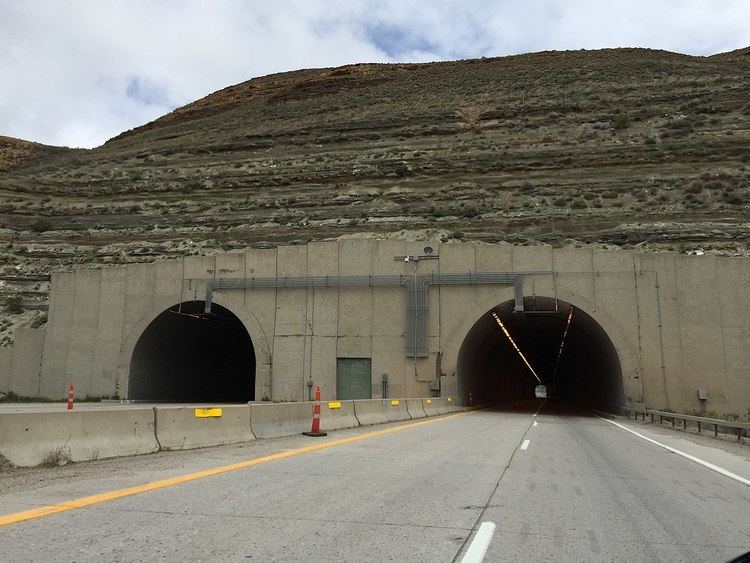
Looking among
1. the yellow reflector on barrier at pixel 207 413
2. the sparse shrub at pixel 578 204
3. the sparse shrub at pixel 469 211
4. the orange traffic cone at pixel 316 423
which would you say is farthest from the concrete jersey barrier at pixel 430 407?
the sparse shrub at pixel 578 204

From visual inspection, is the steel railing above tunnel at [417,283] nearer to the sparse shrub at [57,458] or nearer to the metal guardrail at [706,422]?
the metal guardrail at [706,422]

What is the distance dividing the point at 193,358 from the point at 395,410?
22710 millimetres

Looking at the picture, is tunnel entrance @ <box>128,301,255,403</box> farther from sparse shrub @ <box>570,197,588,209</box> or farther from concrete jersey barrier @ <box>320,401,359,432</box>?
sparse shrub @ <box>570,197,588,209</box>

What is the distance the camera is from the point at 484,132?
190 feet

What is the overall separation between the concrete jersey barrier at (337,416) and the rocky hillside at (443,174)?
25.6 meters

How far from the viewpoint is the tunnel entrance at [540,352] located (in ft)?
105

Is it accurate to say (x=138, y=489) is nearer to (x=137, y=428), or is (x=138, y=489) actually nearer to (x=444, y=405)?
(x=137, y=428)

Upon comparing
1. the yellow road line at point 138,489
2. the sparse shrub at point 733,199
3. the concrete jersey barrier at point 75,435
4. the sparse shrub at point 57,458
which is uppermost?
the sparse shrub at point 733,199

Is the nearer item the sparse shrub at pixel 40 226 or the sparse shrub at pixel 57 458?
the sparse shrub at pixel 57 458

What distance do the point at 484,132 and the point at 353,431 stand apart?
47.3 m

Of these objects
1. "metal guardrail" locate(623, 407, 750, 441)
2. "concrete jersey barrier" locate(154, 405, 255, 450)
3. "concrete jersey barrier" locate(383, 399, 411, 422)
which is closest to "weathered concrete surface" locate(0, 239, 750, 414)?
"metal guardrail" locate(623, 407, 750, 441)

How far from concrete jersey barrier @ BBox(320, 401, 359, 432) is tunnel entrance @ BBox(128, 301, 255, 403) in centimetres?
1889

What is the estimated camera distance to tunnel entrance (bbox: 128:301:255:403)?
33938 millimetres

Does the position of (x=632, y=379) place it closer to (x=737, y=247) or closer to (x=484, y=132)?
(x=737, y=247)
